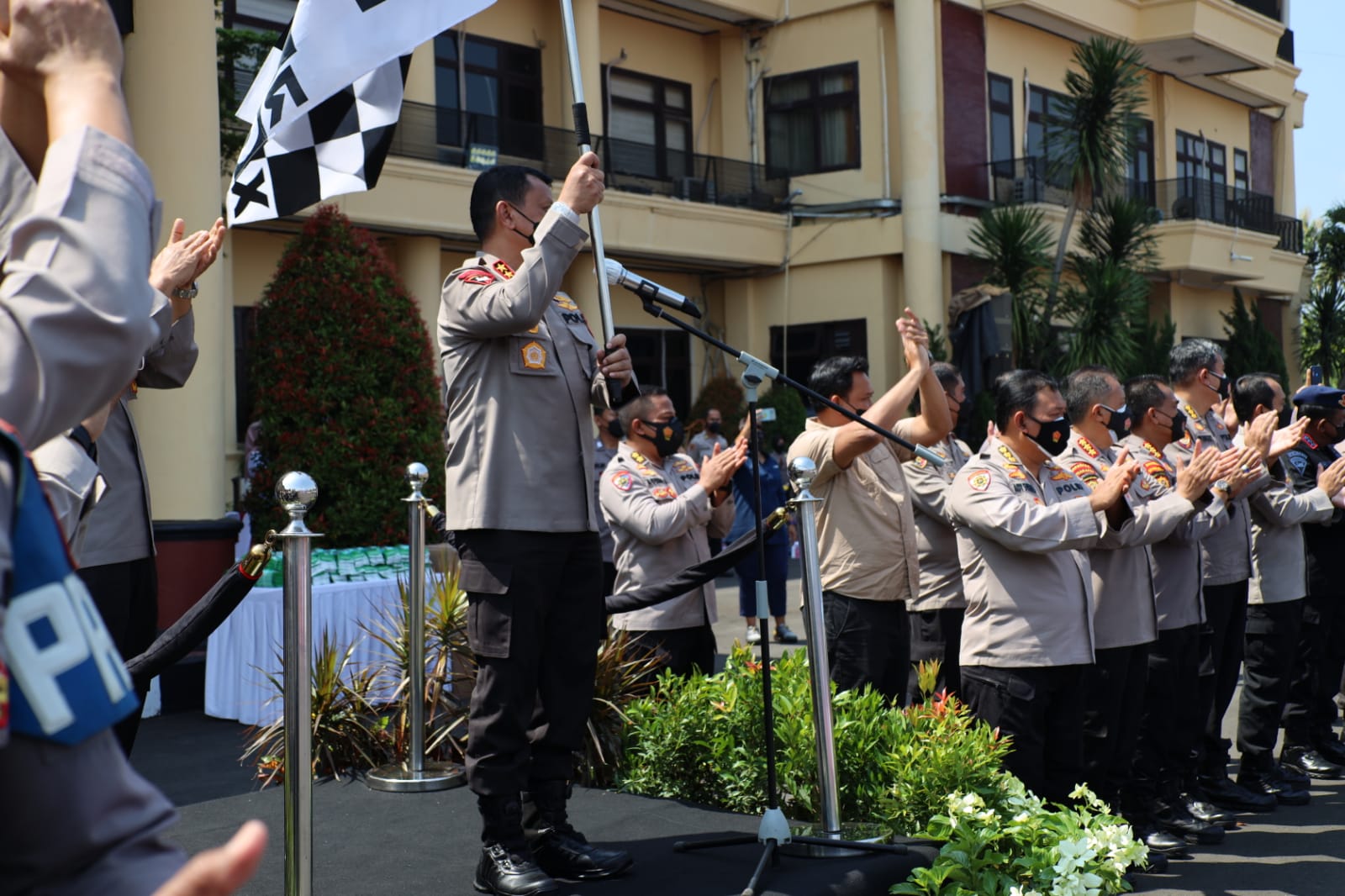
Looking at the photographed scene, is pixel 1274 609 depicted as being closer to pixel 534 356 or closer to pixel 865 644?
pixel 865 644

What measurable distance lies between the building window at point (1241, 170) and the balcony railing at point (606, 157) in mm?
11944

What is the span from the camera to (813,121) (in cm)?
2114

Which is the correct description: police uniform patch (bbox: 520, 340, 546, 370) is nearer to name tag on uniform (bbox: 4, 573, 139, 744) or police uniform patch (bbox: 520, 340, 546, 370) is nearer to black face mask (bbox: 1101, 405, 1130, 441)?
black face mask (bbox: 1101, 405, 1130, 441)

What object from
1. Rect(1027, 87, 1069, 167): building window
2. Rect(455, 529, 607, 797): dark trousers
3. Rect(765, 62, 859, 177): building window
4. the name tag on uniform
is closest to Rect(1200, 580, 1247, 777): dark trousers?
Rect(455, 529, 607, 797): dark trousers

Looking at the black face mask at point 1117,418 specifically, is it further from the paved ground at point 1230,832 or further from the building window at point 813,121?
the building window at point 813,121

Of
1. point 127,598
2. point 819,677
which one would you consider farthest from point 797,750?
point 127,598

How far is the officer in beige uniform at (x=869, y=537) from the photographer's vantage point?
594cm

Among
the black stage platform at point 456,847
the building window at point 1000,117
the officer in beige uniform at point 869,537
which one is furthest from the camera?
the building window at point 1000,117

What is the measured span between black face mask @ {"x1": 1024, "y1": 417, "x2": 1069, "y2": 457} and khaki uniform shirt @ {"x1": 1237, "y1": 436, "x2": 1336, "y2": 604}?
2080mm

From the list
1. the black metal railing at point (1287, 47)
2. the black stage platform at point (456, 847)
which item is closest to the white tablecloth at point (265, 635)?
the black stage platform at point (456, 847)

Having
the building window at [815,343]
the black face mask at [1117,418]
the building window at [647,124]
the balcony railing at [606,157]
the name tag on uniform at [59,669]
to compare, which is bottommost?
the name tag on uniform at [59,669]

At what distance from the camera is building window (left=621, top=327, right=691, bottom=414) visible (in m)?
20.5

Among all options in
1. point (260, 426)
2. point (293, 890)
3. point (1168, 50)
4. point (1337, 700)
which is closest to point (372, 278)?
point (260, 426)

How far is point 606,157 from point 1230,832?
14569mm
